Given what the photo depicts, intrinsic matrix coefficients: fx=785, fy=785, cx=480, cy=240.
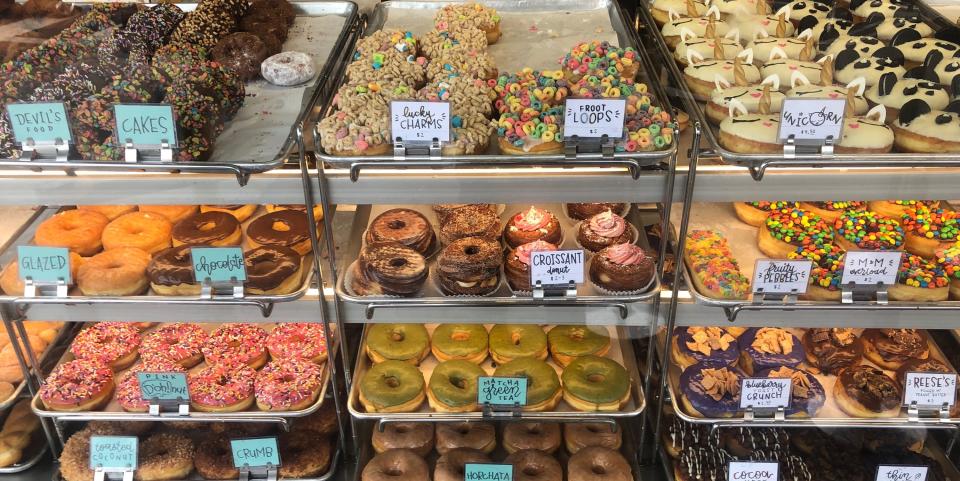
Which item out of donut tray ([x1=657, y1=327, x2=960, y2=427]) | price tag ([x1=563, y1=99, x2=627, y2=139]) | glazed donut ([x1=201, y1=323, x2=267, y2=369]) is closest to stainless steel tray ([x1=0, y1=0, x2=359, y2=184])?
price tag ([x1=563, y1=99, x2=627, y2=139])

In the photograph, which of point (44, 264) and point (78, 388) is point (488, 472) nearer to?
point (78, 388)

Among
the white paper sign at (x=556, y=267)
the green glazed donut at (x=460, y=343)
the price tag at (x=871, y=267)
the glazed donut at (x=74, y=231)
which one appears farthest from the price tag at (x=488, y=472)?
the glazed donut at (x=74, y=231)

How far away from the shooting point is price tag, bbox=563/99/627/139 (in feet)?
7.86

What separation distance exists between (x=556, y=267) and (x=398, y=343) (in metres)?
0.92

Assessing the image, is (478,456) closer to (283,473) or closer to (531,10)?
(283,473)

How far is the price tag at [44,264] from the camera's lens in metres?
2.82

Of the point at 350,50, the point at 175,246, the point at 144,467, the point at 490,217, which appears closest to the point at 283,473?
the point at 144,467

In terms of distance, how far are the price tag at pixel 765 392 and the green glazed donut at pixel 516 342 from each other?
84cm

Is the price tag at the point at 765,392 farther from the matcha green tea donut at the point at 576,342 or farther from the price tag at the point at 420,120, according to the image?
the price tag at the point at 420,120

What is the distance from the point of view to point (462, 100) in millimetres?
2693

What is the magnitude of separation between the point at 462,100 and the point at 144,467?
6.41ft

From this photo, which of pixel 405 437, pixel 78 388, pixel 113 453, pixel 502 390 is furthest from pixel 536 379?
pixel 78 388

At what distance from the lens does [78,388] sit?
3.14 meters

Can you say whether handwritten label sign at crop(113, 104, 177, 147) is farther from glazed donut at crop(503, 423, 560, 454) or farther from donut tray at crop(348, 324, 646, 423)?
glazed donut at crop(503, 423, 560, 454)
